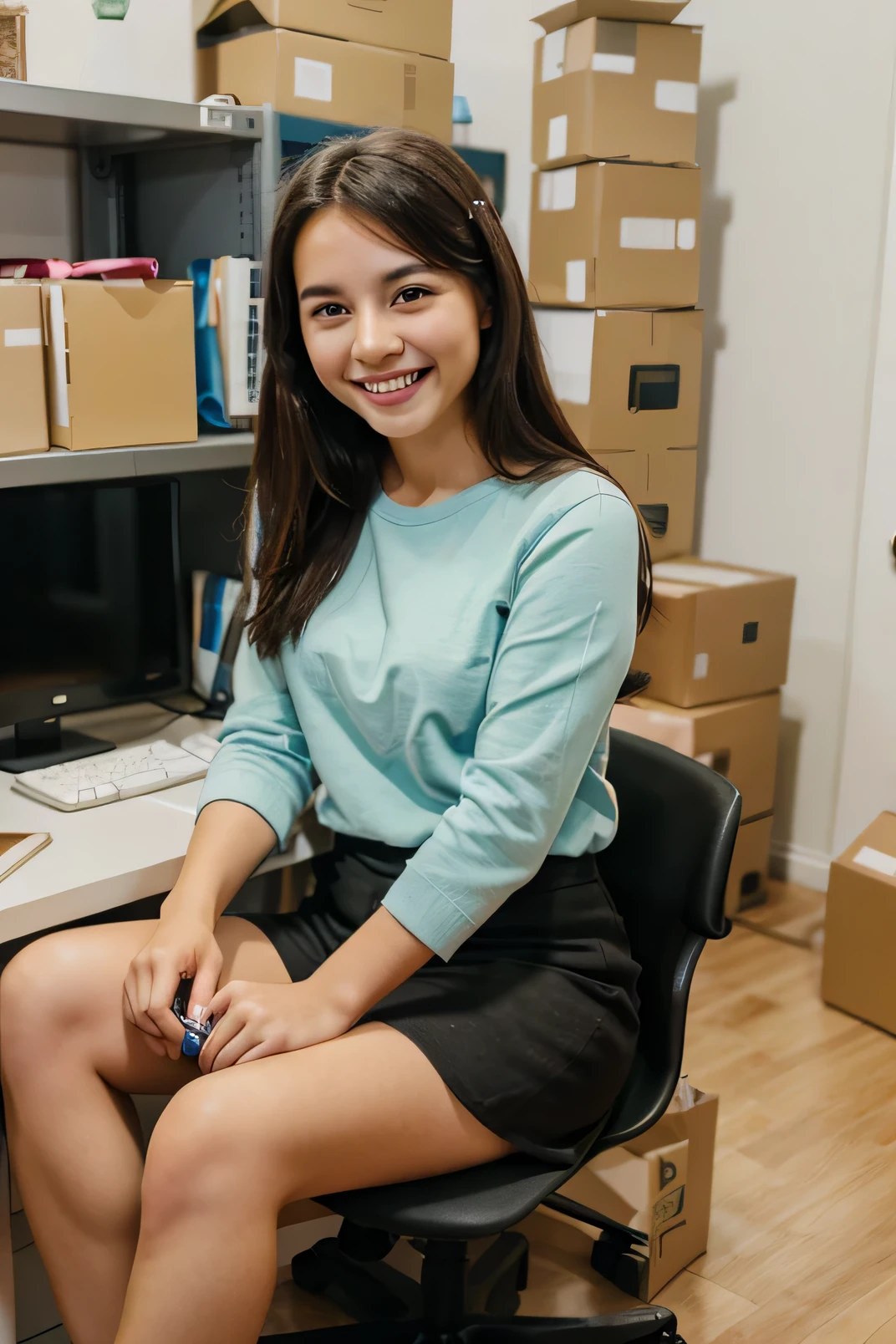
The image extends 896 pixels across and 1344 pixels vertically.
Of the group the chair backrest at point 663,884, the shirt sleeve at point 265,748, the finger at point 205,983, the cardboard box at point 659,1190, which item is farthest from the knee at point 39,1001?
the cardboard box at point 659,1190

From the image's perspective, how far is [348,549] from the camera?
4.53 ft

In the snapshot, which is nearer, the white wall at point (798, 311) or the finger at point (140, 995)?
the finger at point (140, 995)

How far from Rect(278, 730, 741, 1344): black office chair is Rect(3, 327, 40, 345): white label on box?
0.84m

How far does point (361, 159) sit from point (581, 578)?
0.44 metres

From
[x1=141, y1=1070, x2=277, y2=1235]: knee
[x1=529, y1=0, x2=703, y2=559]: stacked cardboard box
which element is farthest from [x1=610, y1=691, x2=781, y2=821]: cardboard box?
[x1=141, y1=1070, x2=277, y2=1235]: knee

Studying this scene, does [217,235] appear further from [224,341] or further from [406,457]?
[406,457]

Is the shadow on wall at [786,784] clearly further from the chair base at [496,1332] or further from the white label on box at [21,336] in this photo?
the white label on box at [21,336]

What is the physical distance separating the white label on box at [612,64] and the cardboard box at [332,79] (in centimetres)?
64

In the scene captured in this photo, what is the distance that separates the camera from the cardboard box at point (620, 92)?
2461 millimetres

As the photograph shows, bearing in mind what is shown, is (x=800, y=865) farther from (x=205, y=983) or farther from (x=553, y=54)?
(x=205, y=983)

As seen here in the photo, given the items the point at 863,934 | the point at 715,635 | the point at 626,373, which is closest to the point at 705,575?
the point at 715,635

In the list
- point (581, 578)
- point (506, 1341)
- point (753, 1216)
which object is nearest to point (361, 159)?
point (581, 578)

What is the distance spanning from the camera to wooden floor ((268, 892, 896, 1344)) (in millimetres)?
1621

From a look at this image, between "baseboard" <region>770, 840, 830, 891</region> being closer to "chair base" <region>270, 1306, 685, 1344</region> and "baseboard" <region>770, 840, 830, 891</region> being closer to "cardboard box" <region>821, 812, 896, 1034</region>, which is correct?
"cardboard box" <region>821, 812, 896, 1034</region>
